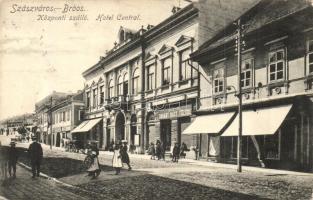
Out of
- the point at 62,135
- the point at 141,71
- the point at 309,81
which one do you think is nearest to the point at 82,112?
the point at 62,135

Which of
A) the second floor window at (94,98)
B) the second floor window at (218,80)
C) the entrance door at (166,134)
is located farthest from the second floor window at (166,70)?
the second floor window at (94,98)

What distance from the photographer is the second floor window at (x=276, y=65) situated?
15688 millimetres

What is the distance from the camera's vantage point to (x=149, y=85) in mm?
27500

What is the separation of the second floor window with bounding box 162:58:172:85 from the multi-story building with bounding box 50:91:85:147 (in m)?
19.2

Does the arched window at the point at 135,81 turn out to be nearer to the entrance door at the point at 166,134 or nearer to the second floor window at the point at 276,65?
the entrance door at the point at 166,134

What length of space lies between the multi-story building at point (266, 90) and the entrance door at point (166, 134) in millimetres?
4409

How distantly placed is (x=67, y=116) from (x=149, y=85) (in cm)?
2095

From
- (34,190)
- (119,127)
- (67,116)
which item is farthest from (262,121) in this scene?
(67,116)

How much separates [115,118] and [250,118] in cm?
1764

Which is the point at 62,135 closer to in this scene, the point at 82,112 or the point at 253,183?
the point at 82,112

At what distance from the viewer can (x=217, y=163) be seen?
19.1 meters

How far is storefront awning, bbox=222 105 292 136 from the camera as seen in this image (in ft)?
48.5

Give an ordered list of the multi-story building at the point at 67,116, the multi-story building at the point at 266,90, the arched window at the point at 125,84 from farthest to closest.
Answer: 1. the multi-story building at the point at 67,116
2. the arched window at the point at 125,84
3. the multi-story building at the point at 266,90

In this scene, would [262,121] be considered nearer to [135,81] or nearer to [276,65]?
[276,65]
